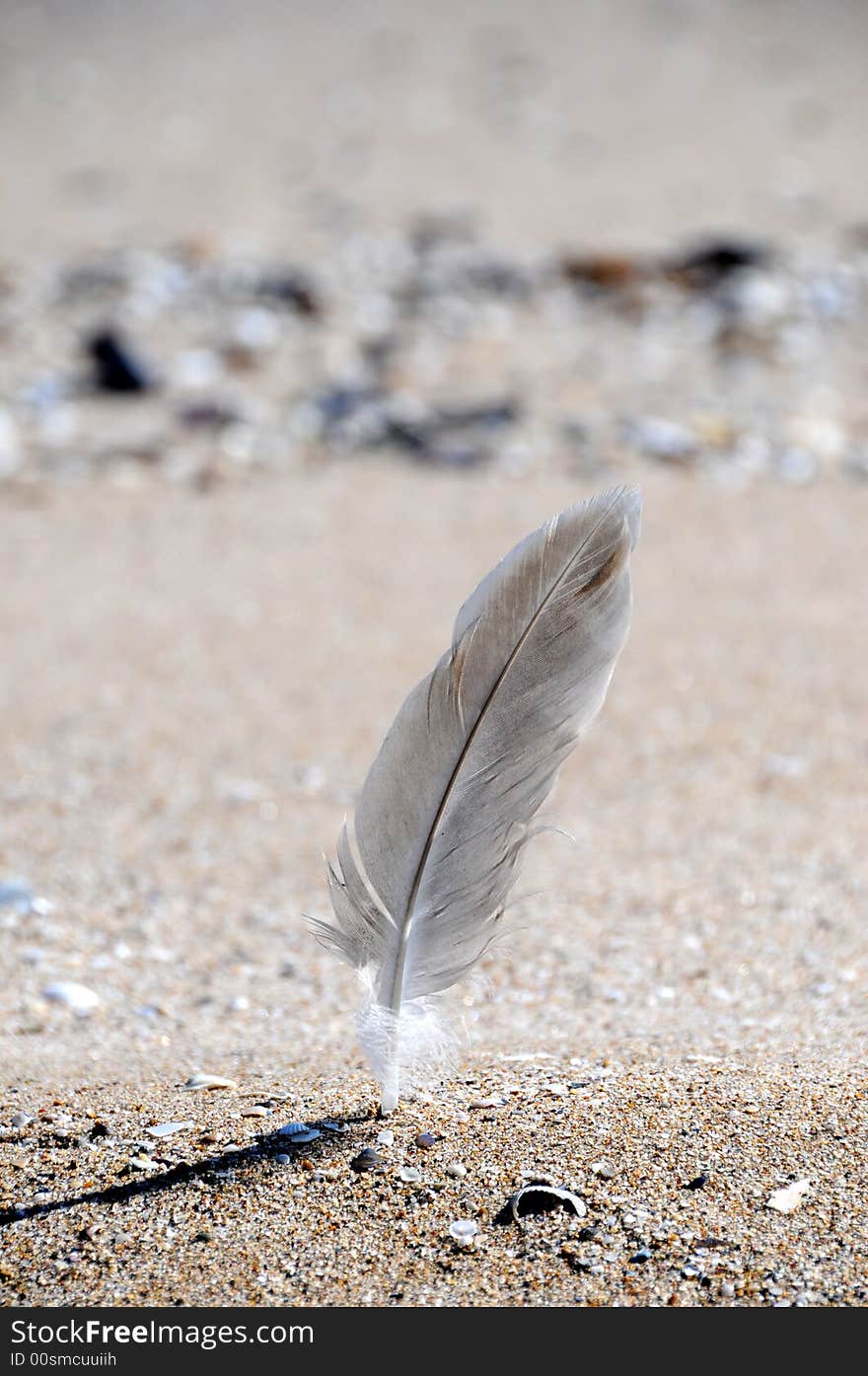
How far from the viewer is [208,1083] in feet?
7.32

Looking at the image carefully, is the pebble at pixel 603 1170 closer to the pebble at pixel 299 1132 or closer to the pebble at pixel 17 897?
the pebble at pixel 299 1132

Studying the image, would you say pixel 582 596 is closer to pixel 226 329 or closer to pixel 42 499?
pixel 42 499

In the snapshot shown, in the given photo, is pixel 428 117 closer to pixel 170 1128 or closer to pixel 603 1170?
pixel 170 1128

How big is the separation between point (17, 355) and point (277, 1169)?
669cm

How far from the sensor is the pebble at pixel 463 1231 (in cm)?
178

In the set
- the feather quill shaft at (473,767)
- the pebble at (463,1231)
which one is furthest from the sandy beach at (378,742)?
the feather quill shaft at (473,767)

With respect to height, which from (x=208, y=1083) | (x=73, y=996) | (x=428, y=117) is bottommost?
(x=208, y=1083)

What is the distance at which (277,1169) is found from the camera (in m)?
1.92

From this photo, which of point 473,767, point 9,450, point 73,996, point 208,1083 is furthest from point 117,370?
point 473,767

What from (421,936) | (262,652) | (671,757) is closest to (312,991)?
(421,936)

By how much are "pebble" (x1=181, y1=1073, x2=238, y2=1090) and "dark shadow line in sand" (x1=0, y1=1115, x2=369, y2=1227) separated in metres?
0.23

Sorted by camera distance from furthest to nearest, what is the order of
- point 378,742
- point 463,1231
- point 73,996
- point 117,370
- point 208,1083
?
point 117,370, point 378,742, point 73,996, point 208,1083, point 463,1231

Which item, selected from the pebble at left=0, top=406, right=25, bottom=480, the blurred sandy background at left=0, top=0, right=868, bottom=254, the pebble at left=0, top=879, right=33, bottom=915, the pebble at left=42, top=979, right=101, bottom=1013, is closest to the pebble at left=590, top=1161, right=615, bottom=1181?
the pebble at left=42, top=979, right=101, bottom=1013

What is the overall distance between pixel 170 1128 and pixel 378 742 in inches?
83.8
